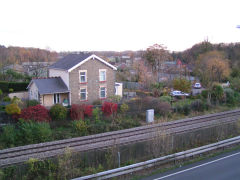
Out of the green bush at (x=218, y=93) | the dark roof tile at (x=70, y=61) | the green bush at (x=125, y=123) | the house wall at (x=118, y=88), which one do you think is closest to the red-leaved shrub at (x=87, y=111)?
the green bush at (x=125, y=123)

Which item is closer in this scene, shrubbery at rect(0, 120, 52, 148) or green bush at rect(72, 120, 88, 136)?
shrubbery at rect(0, 120, 52, 148)

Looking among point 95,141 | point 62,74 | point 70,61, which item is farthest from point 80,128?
point 70,61

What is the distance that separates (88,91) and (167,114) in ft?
30.5

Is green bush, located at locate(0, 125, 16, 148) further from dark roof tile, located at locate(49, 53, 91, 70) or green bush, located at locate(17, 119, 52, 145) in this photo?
dark roof tile, located at locate(49, 53, 91, 70)

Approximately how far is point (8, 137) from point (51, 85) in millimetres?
9957

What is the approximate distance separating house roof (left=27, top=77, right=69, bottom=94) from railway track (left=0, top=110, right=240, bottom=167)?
893 centimetres

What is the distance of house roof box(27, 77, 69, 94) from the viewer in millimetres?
24856

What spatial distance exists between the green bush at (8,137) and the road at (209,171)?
10.5m

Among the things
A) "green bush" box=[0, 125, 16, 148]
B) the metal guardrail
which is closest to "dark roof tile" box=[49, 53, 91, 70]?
"green bush" box=[0, 125, 16, 148]

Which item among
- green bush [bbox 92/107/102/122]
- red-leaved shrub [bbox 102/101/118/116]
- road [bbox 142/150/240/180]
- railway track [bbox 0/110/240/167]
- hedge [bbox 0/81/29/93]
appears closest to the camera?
road [bbox 142/150/240/180]

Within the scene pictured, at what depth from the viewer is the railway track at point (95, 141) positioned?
14563mm

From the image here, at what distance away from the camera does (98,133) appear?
1981 cm

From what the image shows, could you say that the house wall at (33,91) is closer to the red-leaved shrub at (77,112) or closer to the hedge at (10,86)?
the red-leaved shrub at (77,112)

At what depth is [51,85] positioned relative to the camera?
25828 millimetres
